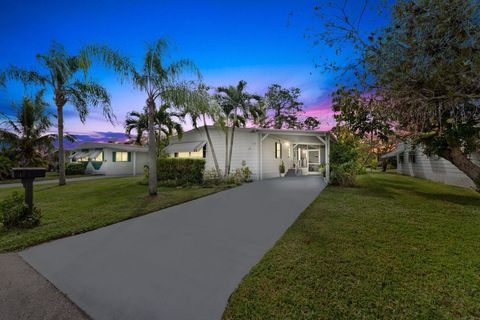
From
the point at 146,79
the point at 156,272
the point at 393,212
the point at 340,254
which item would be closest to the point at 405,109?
the point at 340,254

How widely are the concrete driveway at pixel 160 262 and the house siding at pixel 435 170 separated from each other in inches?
468

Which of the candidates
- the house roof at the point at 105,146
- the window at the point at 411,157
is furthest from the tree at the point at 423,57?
the house roof at the point at 105,146

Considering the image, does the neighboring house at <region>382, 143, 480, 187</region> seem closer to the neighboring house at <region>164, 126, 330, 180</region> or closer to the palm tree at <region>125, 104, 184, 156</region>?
the neighboring house at <region>164, 126, 330, 180</region>

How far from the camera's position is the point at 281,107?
35.5 meters

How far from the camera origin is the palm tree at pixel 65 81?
10.5m

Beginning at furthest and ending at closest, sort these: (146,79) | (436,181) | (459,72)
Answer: (436,181) < (146,79) < (459,72)

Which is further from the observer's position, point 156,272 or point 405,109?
point 405,109

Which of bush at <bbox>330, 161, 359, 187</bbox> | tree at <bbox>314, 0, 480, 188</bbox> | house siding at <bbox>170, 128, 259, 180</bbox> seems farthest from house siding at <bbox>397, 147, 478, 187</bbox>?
tree at <bbox>314, 0, 480, 188</bbox>

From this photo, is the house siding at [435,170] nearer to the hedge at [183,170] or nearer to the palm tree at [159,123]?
the hedge at [183,170]

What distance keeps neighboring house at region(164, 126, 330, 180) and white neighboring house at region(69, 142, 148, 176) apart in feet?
26.1

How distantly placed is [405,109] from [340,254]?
2.86 m

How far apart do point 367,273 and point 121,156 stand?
85.5 ft

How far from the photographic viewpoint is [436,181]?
14680mm

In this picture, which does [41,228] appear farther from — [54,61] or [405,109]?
[54,61]
